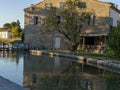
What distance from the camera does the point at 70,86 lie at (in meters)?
15.8

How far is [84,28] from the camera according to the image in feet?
158

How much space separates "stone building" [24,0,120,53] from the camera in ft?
152

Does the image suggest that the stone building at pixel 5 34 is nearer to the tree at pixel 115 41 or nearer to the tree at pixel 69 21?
the tree at pixel 69 21

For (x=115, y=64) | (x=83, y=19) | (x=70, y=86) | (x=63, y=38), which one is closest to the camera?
(x=70, y=86)

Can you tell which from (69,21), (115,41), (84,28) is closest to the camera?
(115,41)

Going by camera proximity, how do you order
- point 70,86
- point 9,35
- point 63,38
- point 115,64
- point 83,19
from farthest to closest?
point 9,35 → point 63,38 → point 83,19 → point 115,64 → point 70,86

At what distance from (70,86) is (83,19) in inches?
1092

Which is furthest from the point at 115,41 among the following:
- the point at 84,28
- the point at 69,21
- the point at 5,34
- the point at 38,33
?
the point at 5,34

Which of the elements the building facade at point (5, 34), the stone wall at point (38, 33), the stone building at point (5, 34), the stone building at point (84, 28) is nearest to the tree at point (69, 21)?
the stone building at point (84, 28)

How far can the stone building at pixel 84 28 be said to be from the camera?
46281mm

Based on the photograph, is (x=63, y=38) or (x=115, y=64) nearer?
(x=115, y=64)

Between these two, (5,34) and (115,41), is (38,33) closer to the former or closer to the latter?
(115,41)

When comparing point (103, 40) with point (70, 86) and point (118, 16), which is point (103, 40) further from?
point (70, 86)

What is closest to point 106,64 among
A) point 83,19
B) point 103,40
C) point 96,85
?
point 96,85
